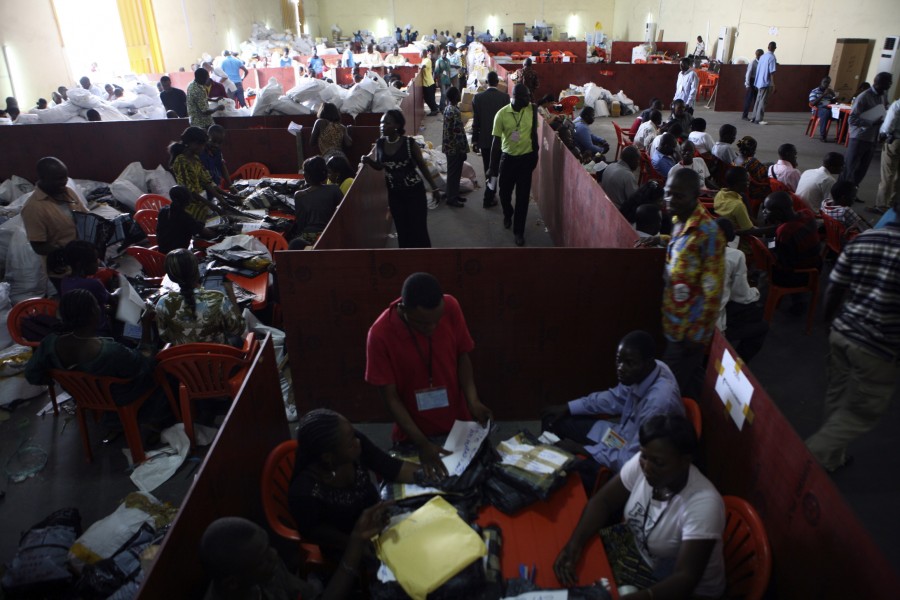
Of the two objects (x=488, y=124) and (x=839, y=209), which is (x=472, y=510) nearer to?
(x=839, y=209)

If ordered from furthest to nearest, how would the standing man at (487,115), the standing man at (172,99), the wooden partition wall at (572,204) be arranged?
the standing man at (172,99)
the standing man at (487,115)
the wooden partition wall at (572,204)

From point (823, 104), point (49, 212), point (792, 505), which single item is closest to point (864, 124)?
point (823, 104)

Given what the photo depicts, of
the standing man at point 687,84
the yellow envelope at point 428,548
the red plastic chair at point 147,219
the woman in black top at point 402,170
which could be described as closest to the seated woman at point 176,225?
the red plastic chair at point 147,219

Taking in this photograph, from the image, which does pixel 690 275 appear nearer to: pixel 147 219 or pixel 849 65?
pixel 147 219

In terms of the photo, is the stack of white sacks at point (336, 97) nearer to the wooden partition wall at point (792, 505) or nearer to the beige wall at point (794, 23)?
the wooden partition wall at point (792, 505)

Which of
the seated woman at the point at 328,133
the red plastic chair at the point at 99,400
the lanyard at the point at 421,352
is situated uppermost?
the seated woman at the point at 328,133

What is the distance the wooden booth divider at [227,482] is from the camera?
5.98 ft

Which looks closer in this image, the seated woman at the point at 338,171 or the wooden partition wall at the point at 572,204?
the wooden partition wall at the point at 572,204

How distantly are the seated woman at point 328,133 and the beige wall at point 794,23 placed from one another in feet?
40.1

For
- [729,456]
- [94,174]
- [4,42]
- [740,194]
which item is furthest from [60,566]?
[4,42]

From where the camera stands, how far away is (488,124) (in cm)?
829

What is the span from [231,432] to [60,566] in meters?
1.20

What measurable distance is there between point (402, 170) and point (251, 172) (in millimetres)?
3510

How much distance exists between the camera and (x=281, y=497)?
8.74 feet
